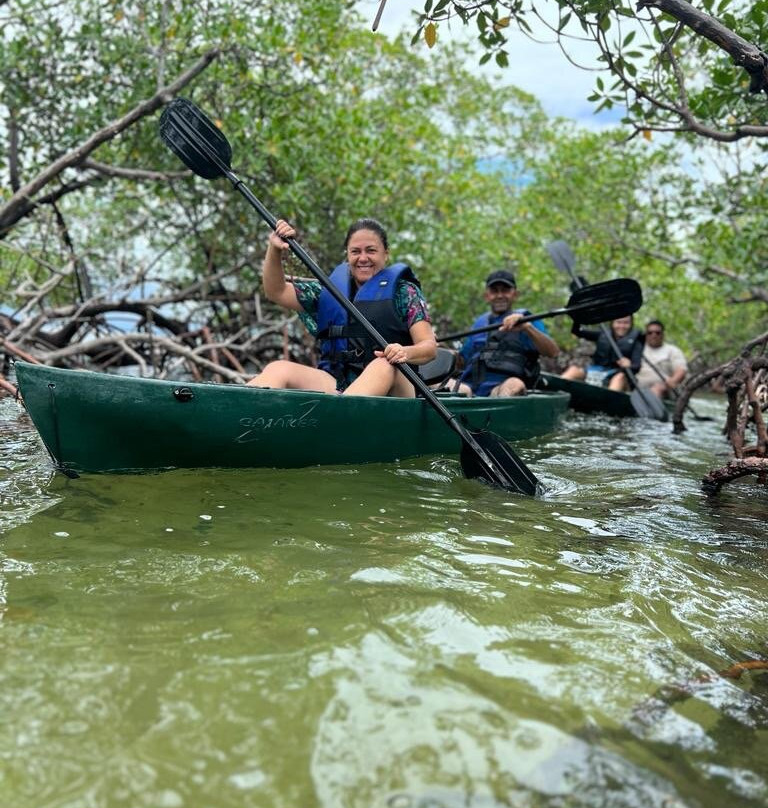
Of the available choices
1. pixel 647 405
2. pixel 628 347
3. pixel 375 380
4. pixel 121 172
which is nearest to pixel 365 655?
pixel 375 380

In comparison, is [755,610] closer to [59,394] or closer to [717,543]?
[717,543]

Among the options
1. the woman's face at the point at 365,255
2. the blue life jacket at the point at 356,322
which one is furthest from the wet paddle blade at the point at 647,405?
the woman's face at the point at 365,255

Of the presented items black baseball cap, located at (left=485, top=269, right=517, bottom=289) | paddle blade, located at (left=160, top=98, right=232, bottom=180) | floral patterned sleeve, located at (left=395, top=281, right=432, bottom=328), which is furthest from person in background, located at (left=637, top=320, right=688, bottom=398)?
paddle blade, located at (left=160, top=98, right=232, bottom=180)

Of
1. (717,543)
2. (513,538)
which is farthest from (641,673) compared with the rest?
(717,543)

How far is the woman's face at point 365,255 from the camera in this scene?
4.25 meters

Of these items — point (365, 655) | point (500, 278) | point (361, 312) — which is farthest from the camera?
point (500, 278)

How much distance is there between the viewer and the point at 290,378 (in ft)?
13.0

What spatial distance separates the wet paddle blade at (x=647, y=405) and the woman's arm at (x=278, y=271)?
538cm

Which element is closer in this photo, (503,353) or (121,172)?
(503,353)

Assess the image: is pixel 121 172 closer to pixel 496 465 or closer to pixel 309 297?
pixel 309 297

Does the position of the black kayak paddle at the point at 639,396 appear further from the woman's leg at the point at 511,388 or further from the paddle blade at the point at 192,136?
the paddle blade at the point at 192,136

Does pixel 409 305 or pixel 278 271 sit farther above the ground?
pixel 278 271

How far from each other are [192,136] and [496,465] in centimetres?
270

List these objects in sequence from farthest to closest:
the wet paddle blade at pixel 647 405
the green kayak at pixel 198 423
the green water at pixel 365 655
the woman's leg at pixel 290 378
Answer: the wet paddle blade at pixel 647 405
the woman's leg at pixel 290 378
the green kayak at pixel 198 423
the green water at pixel 365 655
